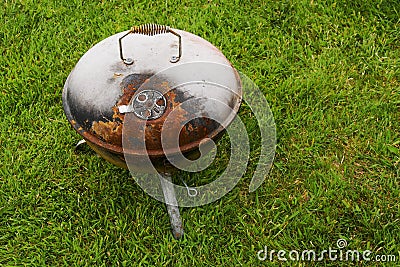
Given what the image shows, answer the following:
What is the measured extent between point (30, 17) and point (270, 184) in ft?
8.34

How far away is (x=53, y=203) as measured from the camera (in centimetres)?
305

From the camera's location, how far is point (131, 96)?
234cm

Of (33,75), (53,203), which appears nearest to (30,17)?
(33,75)

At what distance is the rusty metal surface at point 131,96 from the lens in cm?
233

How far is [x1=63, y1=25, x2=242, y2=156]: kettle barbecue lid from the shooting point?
7.64 ft

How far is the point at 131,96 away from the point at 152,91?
108 mm

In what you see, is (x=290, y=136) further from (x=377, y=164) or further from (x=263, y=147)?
(x=377, y=164)
